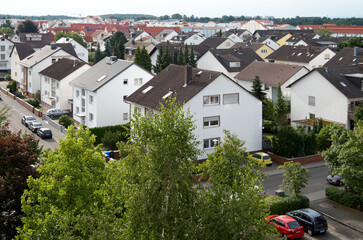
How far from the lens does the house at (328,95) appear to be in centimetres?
4438

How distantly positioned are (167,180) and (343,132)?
2093cm

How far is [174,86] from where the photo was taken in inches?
1625

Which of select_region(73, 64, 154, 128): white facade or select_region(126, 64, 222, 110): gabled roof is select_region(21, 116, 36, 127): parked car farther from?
select_region(126, 64, 222, 110): gabled roof

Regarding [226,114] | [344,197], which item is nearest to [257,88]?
[226,114]

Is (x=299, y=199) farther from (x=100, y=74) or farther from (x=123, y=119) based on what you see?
(x=100, y=74)

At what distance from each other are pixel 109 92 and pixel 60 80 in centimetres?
1204

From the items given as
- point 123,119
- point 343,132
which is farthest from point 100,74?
point 343,132

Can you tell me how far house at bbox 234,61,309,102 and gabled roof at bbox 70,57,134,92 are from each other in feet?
58.4

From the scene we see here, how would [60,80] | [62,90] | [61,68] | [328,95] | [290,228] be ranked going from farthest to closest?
1. [61,68]
2. [62,90]
3. [60,80]
4. [328,95]
5. [290,228]

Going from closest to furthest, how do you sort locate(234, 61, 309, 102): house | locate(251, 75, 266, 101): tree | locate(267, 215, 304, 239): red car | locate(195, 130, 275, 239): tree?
locate(195, 130, 275, 239): tree < locate(267, 215, 304, 239): red car < locate(251, 75, 266, 101): tree < locate(234, 61, 309, 102): house

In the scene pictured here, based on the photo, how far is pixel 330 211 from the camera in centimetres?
2958

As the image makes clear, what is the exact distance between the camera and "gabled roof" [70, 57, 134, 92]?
48.9 meters

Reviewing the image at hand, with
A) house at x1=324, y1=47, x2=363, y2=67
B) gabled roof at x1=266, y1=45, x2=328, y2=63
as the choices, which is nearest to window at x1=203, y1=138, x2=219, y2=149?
house at x1=324, y1=47, x2=363, y2=67

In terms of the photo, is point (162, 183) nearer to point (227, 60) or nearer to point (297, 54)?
point (227, 60)
